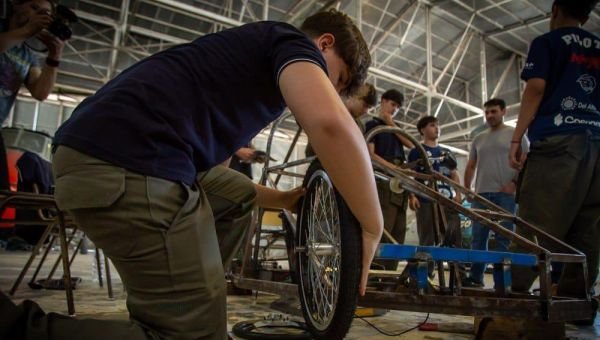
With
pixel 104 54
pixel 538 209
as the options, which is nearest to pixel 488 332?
pixel 538 209

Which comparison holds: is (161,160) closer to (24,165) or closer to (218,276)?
(218,276)

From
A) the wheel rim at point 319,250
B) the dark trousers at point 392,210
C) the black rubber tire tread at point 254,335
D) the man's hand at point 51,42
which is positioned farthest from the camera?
the dark trousers at point 392,210

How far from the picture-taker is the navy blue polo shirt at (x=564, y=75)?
6.21 feet

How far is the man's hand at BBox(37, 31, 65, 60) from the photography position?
1859 millimetres

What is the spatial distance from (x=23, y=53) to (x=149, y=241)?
171 centimetres

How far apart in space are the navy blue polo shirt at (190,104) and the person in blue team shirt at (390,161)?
5.69 feet

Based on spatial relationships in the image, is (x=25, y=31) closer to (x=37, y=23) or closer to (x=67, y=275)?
(x=37, y=23)

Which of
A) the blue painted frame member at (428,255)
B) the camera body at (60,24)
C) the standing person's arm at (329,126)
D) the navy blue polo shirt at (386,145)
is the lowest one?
the blue painted frame member at (428,255)

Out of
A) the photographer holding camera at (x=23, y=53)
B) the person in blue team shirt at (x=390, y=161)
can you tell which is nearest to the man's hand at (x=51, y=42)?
the photographer holding camera at (x=23, y=53)

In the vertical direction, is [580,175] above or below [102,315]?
above

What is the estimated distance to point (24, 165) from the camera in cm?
284

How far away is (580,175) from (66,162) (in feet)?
6.49

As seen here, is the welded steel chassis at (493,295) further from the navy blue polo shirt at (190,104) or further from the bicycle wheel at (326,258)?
the navy blue polo shirt at (190,104)

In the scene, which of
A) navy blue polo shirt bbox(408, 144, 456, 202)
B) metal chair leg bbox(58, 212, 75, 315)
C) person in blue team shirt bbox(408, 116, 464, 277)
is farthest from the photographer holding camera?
navy blue polo shirt bbox(408, 144, 456, 202)
